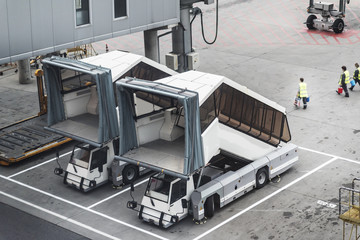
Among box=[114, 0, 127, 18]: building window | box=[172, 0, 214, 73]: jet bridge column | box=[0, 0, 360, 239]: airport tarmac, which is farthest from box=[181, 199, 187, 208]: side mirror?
box=[172, 0, 214, 73]: jet bridge column

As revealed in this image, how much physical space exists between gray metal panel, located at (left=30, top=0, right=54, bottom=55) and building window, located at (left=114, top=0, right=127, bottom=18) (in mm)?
3617

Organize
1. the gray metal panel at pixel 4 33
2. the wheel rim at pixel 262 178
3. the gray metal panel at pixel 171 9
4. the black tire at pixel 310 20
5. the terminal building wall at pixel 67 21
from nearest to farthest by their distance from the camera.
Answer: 1. the gray metal panel at pixel 4 33
2. the wheel rim at pixel 262 178
3. the terminal building wall at pixel 67 21
4. the gray metal panel at pixel 171 9
5. the black tire at pixel 310 20

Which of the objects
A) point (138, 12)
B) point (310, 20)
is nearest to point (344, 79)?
point (138, 12)

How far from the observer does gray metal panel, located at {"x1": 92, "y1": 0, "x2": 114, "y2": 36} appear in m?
27.6

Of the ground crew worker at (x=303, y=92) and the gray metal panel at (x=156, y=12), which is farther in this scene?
the ground crew worker at (x=303, y=92)

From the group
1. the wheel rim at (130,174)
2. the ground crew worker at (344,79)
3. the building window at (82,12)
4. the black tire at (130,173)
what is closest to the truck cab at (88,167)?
the black tire at (130,173)

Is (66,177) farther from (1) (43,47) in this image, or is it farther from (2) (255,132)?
(2) (255,132)

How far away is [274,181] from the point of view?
80.7 feet

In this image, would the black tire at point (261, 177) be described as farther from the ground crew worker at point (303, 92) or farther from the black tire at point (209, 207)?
the ground crew worker at point (303, 92)

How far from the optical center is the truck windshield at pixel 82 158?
24203 millimetres

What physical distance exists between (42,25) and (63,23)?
113 centimetres

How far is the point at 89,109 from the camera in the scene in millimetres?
25703

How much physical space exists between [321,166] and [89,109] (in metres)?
8.98

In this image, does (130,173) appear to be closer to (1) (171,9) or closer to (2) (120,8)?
(2) (120,8)
